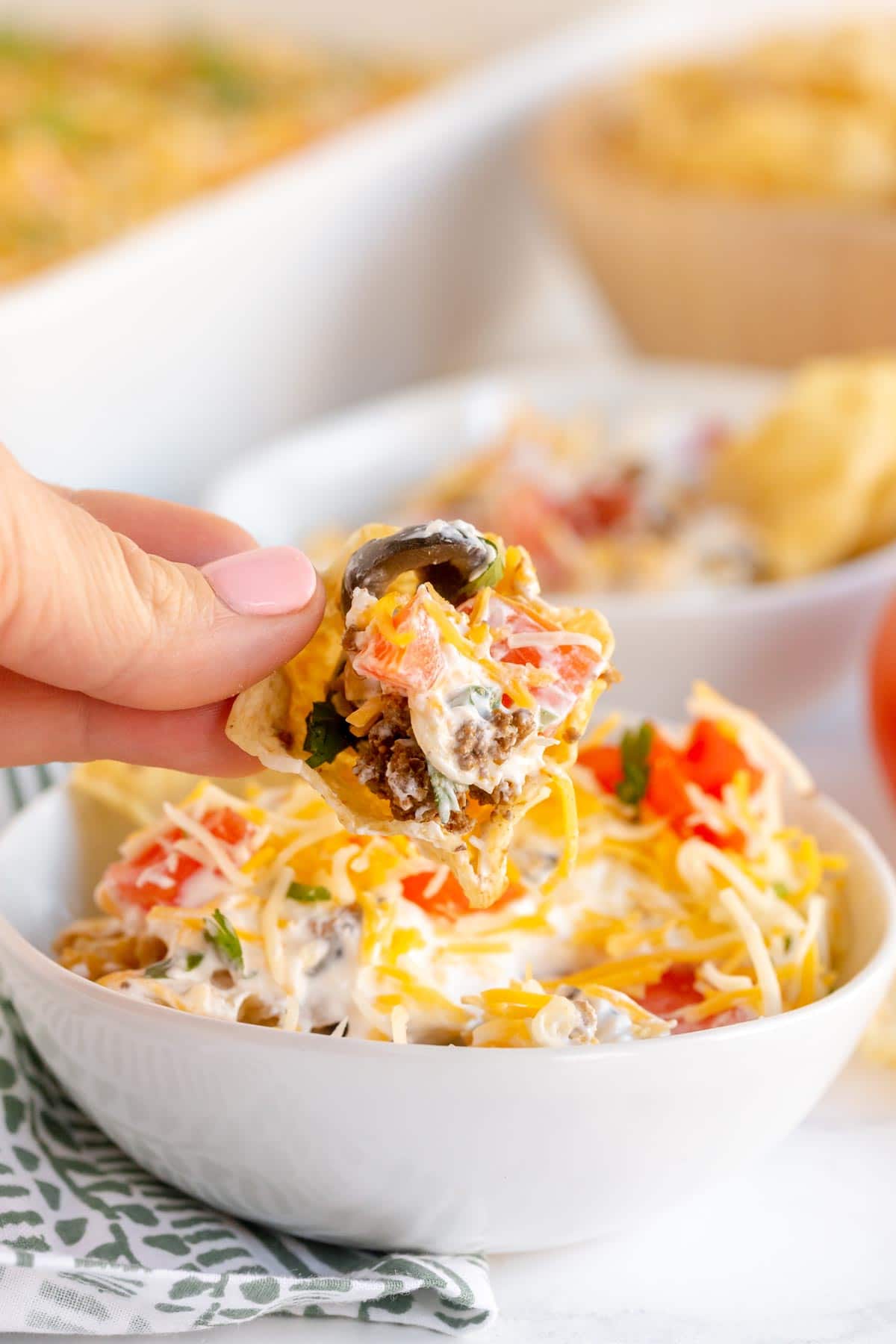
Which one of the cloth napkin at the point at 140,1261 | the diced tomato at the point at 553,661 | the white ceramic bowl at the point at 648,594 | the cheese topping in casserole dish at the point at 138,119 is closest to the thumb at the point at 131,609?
the diced tomato at the point at 553,661

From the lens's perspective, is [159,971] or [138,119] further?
[138,119]

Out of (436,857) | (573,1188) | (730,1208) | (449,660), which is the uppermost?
(449,660)

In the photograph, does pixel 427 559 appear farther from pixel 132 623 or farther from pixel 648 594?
pixel 648 594

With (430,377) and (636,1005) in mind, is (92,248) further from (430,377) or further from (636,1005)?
(636,1005)

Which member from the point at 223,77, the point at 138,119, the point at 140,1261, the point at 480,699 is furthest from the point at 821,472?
the point at 223,77

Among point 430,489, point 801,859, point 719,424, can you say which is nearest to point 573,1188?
point 801,859
